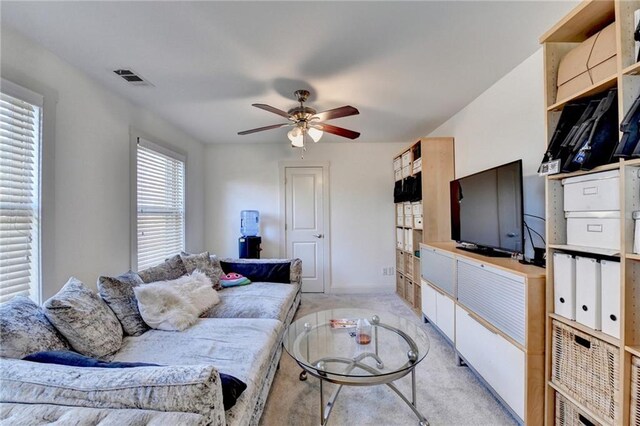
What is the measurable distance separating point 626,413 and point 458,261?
1.27 m

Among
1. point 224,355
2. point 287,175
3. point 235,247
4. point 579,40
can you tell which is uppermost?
point 579,40

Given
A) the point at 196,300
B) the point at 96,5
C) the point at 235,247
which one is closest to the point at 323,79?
the point at 96,5

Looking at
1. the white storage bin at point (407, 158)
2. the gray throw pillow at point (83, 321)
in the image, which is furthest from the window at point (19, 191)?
the white storage bin at point (407, 158)

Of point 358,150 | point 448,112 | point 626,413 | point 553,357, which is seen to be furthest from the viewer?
point 358,150

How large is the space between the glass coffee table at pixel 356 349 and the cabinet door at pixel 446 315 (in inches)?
20.7

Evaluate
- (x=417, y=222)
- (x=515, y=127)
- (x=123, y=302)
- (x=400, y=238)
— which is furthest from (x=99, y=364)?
(x=400, y=238)

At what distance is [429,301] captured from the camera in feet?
9.48

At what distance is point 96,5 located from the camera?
1.48 m

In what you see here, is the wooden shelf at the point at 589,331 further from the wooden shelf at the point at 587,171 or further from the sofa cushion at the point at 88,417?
the sofa cushion at the point at 88,417

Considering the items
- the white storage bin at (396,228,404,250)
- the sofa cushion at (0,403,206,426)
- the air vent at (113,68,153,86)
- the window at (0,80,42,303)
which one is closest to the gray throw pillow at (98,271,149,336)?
the window at (0,80,42,303)

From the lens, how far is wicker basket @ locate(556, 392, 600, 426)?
1299 millimetres

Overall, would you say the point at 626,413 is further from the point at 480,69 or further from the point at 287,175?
the point at 287,175

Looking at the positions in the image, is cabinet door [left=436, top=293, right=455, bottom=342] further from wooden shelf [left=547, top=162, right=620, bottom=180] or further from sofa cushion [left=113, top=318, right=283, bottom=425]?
sofa cushion [left=113, top=318, right=283, bottom=425]

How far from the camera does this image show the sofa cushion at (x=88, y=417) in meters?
0.87
